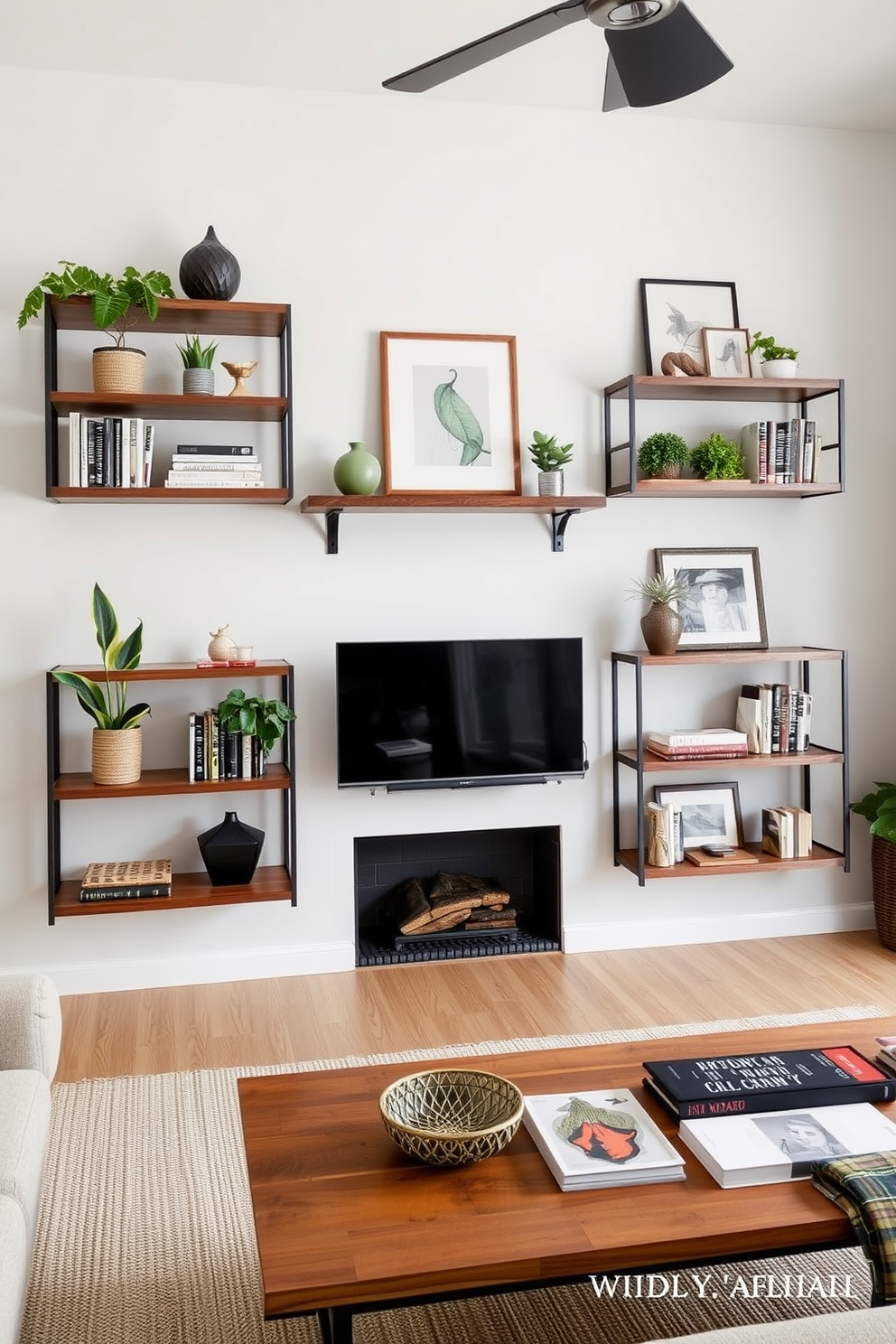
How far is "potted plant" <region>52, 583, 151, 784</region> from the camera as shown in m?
3.31

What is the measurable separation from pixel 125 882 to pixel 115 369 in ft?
5.09

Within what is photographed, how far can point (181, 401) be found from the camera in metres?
3.32

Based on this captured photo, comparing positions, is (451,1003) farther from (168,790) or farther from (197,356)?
(197,356)

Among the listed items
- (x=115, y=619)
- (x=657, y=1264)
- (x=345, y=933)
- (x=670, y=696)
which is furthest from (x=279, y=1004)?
(x=657, y=1264)

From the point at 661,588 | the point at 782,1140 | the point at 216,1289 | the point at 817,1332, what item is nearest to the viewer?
the point at 817,1332

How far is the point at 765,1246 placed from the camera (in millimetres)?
1524

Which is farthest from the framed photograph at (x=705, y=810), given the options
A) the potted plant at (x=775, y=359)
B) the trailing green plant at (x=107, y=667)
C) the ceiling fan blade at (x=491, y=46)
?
the ceiling fan blade at (x=491, y=46)

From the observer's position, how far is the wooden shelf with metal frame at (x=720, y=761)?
3705 millimetres

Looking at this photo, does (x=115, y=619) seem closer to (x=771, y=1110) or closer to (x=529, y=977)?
(x=529, y=977)

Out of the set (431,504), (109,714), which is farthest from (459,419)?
(109,714)

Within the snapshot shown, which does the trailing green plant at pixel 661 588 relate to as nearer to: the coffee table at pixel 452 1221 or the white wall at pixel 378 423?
the white wall at pixel 378 423

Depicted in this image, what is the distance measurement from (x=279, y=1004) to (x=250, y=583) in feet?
4.45

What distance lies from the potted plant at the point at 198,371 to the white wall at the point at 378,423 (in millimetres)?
169

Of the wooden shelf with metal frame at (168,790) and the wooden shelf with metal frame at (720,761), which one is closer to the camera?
the wooden shelf with metal frame at (168,790)
